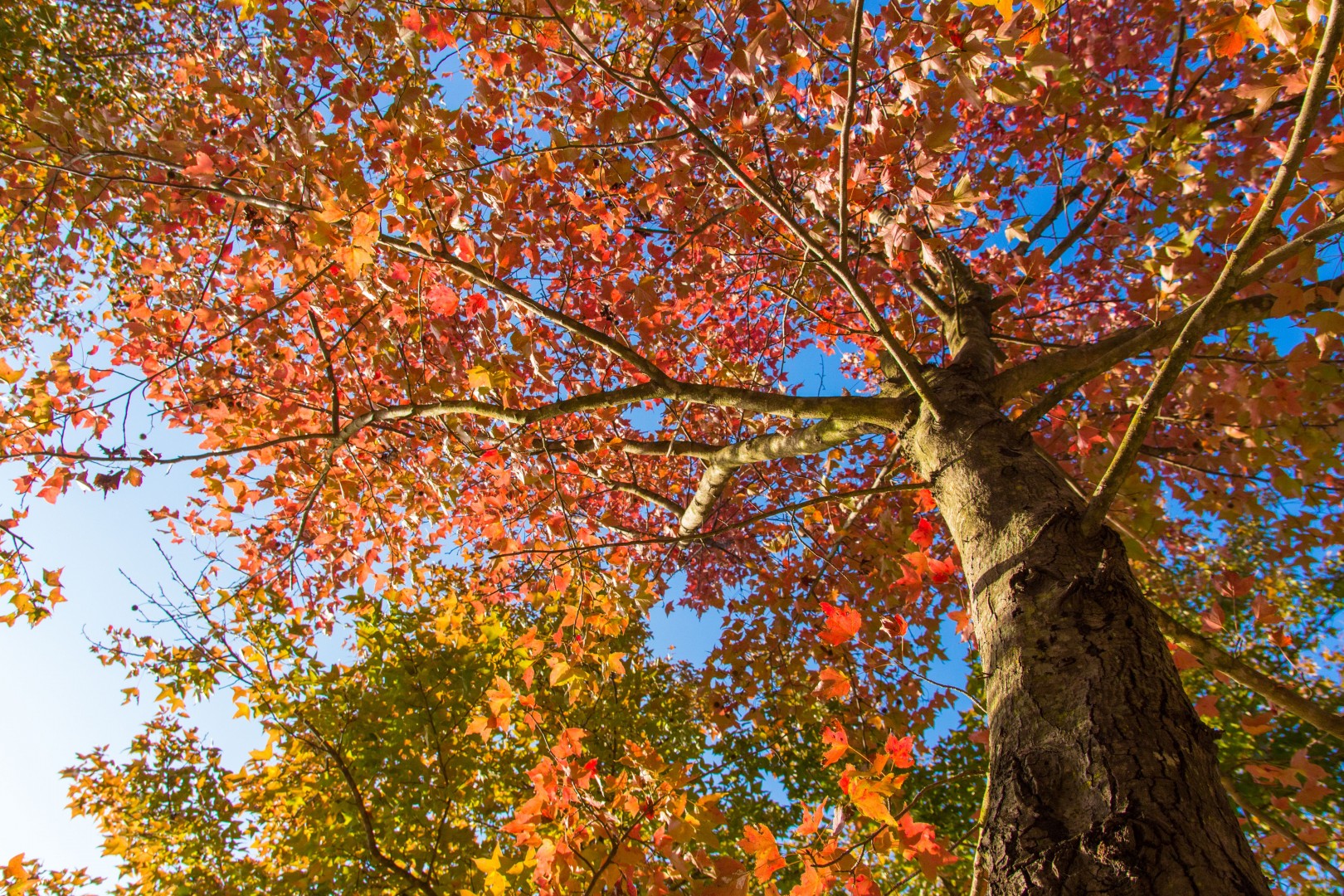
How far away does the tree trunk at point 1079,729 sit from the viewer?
3.46 ft

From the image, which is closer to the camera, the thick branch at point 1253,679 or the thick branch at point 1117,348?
the thick branch at point 1253,679

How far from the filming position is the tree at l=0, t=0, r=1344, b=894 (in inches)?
63.1

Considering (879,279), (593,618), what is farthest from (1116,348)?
(879,279)

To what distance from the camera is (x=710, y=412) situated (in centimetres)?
562

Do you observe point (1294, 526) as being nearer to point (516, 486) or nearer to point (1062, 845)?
point (1062, 845)

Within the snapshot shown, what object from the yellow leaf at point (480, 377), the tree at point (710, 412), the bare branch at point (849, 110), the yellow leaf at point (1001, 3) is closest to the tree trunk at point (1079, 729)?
the tree at point (710, 412)

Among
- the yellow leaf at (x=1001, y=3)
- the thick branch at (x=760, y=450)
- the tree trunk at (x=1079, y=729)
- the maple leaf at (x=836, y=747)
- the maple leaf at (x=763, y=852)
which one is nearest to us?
the tree trunk at (x=1079, y=729)

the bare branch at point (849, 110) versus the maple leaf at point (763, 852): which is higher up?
the bare branch at point (849, 110)

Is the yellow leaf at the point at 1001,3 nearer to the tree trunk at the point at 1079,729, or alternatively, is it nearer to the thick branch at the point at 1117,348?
the thick branch at the point at 1117,348

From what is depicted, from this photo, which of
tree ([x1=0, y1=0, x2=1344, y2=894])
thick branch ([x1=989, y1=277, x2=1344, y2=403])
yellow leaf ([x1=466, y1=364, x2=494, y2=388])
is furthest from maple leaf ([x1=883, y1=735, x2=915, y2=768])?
yellow leaf ([x1=466, y1=364, x2=494, y2=388])

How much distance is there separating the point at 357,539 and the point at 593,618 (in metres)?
2.68

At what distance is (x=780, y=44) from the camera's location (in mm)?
2553

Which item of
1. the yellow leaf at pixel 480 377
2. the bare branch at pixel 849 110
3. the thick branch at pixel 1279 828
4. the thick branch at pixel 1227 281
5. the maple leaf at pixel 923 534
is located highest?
the bare branch at pixel 849 110

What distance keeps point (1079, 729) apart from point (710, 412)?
177 inches
